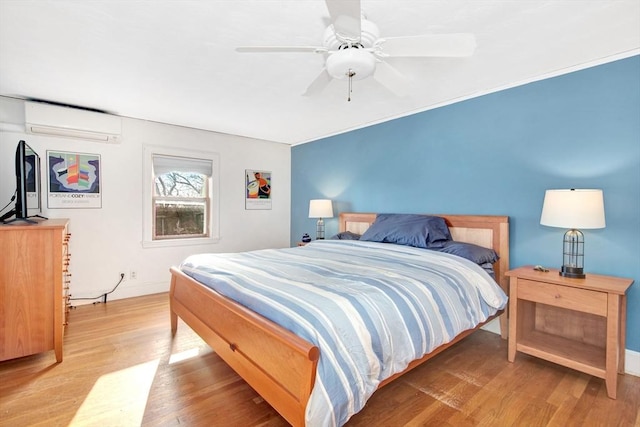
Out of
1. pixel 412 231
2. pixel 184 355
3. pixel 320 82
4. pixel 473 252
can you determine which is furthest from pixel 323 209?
pixel 184 355

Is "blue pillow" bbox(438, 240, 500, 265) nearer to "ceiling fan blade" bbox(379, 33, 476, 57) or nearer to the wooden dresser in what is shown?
"ceiling fan blade" bbox(379, 33, 476, 57)

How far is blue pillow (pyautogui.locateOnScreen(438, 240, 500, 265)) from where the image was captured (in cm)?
248

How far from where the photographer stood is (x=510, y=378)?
2053 mm

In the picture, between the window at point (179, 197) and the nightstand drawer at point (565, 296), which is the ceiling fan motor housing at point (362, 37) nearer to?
the nightstand drawer at point (565, 296)

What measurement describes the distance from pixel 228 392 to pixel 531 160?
2.90m

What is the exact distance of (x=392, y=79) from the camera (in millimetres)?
2053

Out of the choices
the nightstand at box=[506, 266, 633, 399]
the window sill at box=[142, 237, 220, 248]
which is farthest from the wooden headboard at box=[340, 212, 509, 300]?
the window sill at box=[142, 237, 220, 248]

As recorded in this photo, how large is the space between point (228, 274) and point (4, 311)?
154 cm

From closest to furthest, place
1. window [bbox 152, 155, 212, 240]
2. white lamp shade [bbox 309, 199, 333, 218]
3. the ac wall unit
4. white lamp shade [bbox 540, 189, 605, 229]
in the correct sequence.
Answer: white lamp shade [bbox 540, 189, 605, 229]
the ac wall unit
window [bbox 152, 155, 212, 240]
white lamp shade [bbox 309, 199, 333, 218]

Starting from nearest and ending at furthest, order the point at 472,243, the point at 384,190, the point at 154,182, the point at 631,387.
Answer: the point at 631,387 → the point at 472,243 → the point at 384,190 → the point at 154,182

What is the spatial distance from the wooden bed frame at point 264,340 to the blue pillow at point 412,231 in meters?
0.37

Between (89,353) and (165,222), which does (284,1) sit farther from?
(165,222)

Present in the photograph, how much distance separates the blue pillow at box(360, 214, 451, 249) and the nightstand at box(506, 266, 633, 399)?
0.70 meters

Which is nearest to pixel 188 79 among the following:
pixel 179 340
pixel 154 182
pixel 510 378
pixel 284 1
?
pixel 284 1
